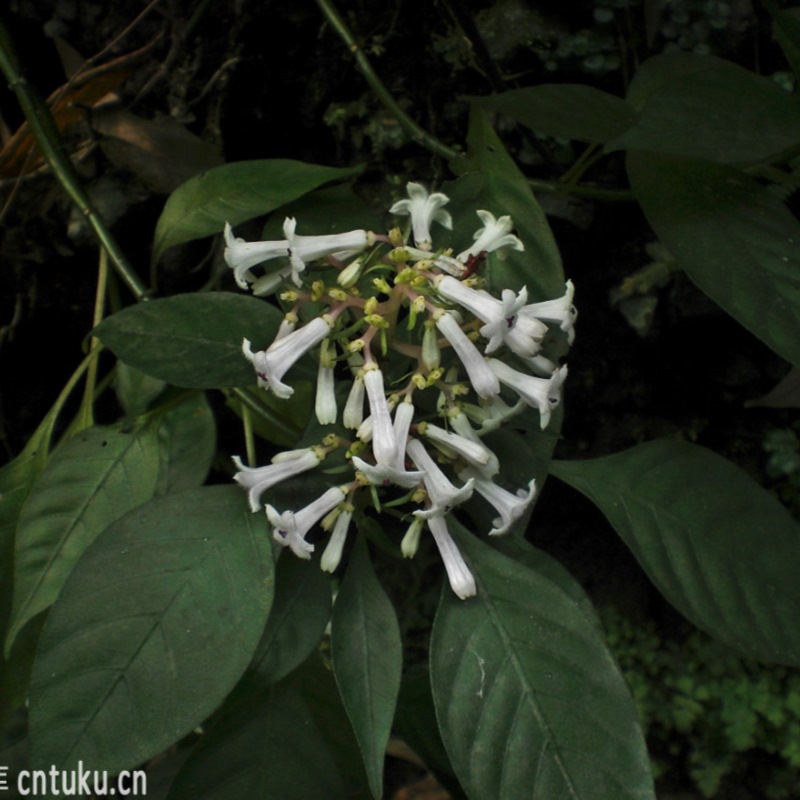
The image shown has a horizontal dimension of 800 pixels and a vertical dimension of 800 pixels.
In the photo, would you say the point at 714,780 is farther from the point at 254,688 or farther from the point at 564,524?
the point at 254,688

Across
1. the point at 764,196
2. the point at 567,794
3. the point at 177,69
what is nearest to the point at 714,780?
the point at 567,794

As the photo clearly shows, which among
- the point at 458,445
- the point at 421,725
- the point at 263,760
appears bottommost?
the point at 421,725

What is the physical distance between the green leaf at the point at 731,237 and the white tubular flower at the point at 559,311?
0.54 feet

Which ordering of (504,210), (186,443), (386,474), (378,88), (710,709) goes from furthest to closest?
(710,709) → (378,88) → (186,443) → (504,210) → (386,474)

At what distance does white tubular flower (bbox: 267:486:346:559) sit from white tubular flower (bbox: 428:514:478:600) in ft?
0.38

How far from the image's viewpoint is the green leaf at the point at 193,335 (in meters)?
0.92

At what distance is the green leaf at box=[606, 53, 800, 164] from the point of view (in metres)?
0.88

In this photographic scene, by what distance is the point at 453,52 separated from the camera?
1.40 meters

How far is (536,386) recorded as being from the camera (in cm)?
90

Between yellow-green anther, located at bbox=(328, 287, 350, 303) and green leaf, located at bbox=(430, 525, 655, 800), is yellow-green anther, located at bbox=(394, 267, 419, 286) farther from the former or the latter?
green leaf, located at bbox=(430, 525, 655, 800)

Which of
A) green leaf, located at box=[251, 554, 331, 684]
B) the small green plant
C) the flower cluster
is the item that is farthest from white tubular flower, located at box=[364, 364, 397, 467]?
the small green plant

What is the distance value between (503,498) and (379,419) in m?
0.18

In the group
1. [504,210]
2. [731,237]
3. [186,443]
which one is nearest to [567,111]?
[504,210]

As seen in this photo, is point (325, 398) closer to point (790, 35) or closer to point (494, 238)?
point (494, 238)
